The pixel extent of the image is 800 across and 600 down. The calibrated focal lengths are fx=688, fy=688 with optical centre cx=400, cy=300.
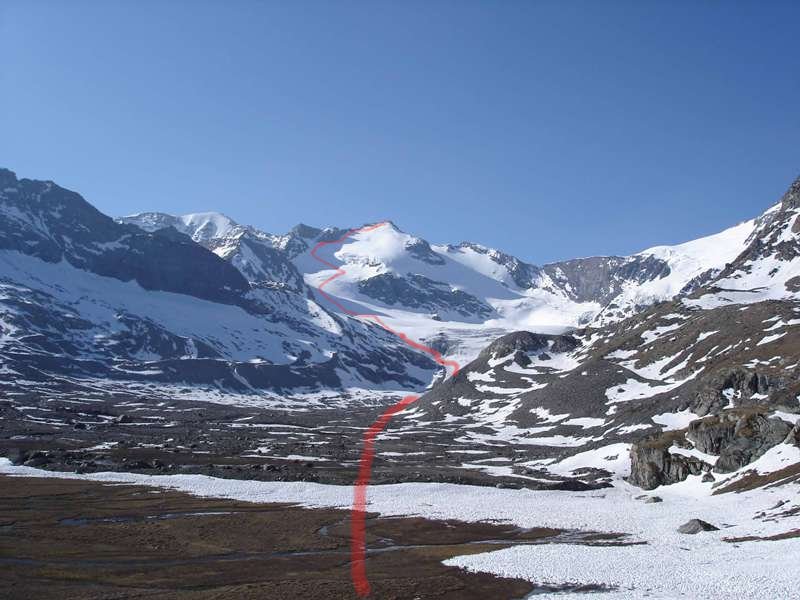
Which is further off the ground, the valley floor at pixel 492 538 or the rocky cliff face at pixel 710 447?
the rocky cliff face at pixel 710 447

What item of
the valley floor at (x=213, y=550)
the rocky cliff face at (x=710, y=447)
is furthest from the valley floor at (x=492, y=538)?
the rocky cliff face at (x=710, y=447)

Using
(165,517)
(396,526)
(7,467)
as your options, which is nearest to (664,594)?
(396,526)

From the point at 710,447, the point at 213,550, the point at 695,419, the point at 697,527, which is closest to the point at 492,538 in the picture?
the point at 697,527

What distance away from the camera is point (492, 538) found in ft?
245

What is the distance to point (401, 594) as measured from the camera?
4922 centimetres

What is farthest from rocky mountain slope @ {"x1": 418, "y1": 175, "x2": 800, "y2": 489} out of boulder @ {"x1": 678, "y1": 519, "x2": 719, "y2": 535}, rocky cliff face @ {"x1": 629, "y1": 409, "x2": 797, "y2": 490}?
boulder @ {"x1": 678, "y1": 519, "x2": 719, "y2": 535}

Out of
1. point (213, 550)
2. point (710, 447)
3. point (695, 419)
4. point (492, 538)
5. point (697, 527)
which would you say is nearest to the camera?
point (213, 550)

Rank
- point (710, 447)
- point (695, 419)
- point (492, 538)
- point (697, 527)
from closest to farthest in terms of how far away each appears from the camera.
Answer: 1. point (697, 527)
2. point (492, 538)
3. point (710, 447)
4. point (695, 419)

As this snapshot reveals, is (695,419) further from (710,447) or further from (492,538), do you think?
(492,538)

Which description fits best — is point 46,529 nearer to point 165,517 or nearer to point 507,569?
point 165,517

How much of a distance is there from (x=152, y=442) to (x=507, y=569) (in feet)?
469

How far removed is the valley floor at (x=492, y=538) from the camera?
50.7 meters

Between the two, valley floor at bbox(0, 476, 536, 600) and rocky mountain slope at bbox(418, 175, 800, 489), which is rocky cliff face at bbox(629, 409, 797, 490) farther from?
valley floor at bbox(0, 476, 536, 600)

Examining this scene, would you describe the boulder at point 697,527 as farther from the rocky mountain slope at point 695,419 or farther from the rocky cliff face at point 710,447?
the rocky cliff face at point 710,447
